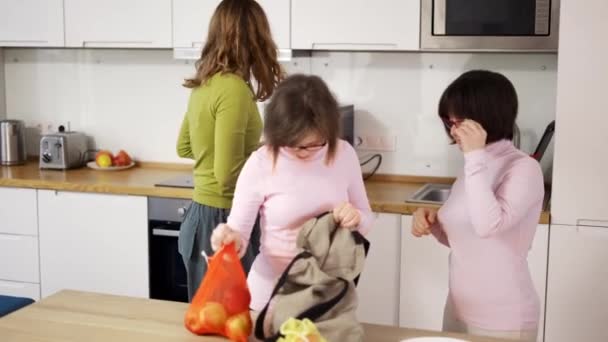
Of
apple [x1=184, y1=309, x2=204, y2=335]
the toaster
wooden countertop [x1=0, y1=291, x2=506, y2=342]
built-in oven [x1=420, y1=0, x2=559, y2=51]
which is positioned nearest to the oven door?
the toaster

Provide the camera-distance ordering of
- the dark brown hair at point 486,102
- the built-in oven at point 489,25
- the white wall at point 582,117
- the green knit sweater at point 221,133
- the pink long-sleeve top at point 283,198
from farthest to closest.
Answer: the built-in oven at point 489,25 → the white wall at point 582,117 → the green knit sweater at point 221,133 → the dark brown hair at point 486,102 → the pink long-sleeve top at point 283,198

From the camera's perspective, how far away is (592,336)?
281 centimetres

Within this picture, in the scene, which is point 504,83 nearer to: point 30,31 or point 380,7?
point 380,7

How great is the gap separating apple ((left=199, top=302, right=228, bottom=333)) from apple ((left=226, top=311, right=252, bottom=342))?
2 centimetres

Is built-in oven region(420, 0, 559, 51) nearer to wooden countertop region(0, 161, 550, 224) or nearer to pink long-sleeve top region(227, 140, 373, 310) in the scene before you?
wooden countertop region(0, 161, 550, 224)

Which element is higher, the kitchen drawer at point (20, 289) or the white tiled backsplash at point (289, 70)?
the white tiled backsplash at point (289, 70)

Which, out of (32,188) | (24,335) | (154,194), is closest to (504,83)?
(24,335)

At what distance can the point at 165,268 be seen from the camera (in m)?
3.30

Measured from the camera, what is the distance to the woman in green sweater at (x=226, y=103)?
2.27m

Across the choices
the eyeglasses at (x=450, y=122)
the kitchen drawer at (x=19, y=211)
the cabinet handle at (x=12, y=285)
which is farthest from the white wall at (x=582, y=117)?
the cabinet handle at (x=12, y=285)

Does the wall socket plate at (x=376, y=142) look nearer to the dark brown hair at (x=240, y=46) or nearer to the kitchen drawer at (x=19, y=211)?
the dark brown hair at (x=240, y=46)

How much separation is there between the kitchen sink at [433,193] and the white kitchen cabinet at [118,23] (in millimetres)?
1228

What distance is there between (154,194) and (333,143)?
1.69 meters

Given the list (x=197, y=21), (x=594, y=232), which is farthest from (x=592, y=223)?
(x=197, y=21)
